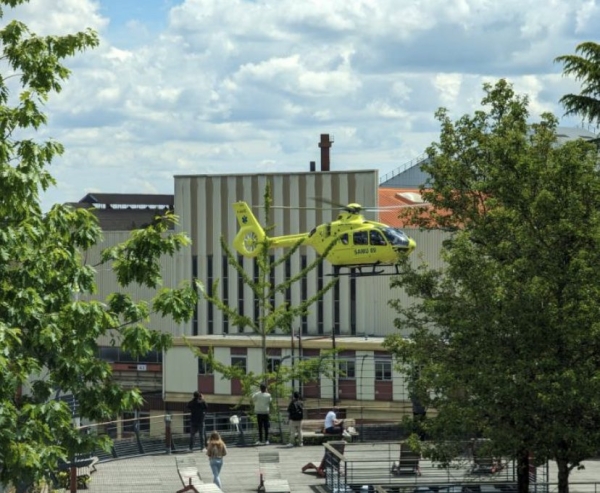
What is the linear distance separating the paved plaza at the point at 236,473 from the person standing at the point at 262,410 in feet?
A: 2.37

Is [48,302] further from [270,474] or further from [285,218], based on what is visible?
A: [285,218]

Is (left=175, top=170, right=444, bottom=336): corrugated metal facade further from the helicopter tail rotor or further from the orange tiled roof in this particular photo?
the helicopter tail rotor

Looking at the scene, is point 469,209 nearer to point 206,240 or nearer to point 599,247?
point 599,247

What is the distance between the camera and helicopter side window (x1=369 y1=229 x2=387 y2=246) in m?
54.3

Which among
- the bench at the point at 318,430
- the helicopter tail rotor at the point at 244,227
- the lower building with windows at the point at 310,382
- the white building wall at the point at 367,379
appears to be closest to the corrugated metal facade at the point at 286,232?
the lower building with windows at the point at 310,382

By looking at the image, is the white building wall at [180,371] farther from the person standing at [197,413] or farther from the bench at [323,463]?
the bench at [323,463]

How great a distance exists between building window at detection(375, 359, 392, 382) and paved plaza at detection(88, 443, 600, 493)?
1536 inches

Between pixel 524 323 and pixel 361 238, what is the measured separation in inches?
1211

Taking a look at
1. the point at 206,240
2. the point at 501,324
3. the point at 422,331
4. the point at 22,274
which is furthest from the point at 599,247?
the point at 206,240

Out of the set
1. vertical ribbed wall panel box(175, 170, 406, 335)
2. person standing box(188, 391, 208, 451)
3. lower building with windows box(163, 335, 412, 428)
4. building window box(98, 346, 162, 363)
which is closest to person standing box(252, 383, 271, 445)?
person standing box(188, 391, 208, 451)

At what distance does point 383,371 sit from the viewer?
7712 centimetres

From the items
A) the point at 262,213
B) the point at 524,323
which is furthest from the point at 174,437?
the point at 262,213

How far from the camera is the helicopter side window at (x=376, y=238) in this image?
178ft

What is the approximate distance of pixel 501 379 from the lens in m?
24.0
